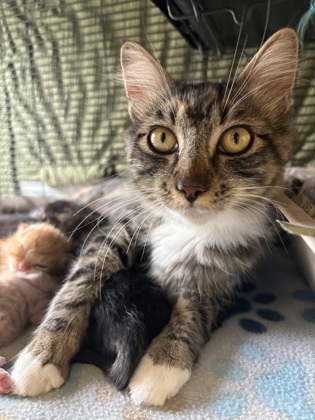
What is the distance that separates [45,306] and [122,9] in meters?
1.30

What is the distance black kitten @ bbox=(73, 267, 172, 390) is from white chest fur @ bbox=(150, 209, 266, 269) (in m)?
0.09

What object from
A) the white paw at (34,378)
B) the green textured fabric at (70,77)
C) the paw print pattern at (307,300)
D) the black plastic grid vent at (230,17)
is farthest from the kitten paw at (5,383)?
the green textured fabric at (70,77)

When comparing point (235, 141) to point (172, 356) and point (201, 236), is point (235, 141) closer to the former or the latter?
point (201, 236)

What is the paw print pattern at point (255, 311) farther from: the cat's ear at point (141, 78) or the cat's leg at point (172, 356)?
the cat's ear at point (141, 78)

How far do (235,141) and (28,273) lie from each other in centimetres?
61

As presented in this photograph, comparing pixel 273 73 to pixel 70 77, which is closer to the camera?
pixel 273 73

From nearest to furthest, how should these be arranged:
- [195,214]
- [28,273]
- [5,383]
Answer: [5,383]
[195,214]
[28,273]

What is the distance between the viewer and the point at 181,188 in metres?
0.72

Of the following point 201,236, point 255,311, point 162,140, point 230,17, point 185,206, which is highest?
point 230,17

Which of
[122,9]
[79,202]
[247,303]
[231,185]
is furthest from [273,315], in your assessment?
[122,9]

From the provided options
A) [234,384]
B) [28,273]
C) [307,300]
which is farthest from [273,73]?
[28,273]

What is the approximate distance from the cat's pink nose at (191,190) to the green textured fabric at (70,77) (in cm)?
91

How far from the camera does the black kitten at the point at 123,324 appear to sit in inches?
27.0

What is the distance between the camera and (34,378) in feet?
2.12
